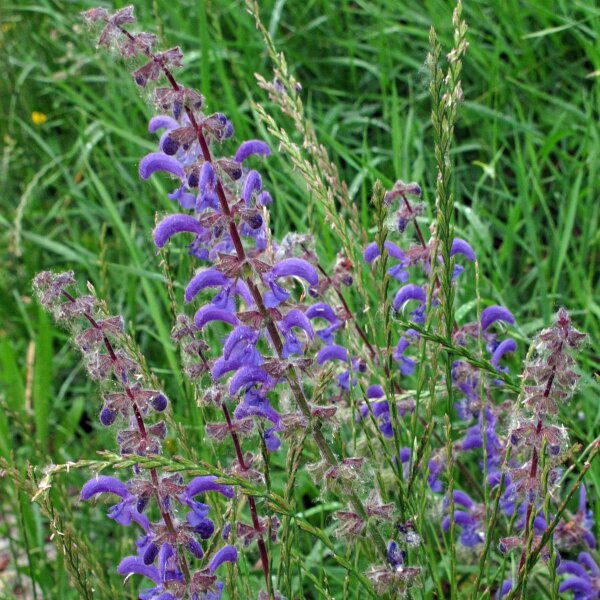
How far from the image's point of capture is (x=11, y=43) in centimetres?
533

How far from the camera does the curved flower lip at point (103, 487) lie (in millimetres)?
1822

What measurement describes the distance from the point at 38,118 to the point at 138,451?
382cm

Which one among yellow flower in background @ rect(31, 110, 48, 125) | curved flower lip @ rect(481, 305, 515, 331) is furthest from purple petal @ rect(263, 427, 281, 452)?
yellow flower in background @ rect(31, 110, 48, 125)

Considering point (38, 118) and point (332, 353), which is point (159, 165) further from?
point (38, 118)

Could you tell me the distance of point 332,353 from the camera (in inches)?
91.6

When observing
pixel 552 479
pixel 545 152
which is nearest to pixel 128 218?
pixel 545 152

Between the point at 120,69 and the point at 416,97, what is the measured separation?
1273 millimetres

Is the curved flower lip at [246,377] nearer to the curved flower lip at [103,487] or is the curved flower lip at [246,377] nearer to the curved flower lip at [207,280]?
the curved flower lip at [207,280]

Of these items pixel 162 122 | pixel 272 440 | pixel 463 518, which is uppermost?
pixel 162 122

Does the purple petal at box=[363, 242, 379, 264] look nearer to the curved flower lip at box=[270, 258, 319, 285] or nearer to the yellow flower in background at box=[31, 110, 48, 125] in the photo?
the curved flower lip at box=[270, 258, 319, 285]

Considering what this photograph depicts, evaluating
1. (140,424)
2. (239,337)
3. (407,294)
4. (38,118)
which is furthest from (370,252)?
→ (38,118)

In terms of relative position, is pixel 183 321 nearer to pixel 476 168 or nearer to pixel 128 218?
pixel 476 168

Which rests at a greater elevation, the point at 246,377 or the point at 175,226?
the point at 175,226

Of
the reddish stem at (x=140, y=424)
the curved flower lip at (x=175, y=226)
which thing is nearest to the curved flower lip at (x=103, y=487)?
the reddish stem at (x=140, y=424)
